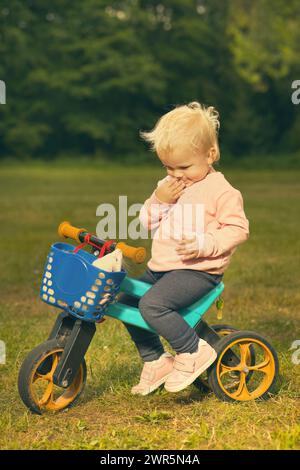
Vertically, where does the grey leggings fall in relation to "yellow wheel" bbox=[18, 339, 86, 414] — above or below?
above

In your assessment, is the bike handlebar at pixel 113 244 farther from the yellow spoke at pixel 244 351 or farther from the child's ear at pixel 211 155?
the yellow spoke at pixel 244 351

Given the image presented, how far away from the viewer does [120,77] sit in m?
49.8

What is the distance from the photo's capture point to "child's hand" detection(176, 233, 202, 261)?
397 centimetres

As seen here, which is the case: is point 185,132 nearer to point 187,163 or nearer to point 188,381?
point 187,163

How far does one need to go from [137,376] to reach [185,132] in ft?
5.18

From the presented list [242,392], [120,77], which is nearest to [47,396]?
[242,392]

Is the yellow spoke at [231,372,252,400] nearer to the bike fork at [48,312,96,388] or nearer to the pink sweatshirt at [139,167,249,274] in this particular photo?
the pink sweatshirt at [139,167,249,274]

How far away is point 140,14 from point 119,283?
157 feet

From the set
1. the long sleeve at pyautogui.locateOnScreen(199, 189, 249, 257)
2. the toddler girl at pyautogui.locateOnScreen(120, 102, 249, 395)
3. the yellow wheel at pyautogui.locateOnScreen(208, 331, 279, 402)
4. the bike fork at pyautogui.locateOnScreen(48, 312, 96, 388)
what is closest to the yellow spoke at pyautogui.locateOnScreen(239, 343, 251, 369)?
the yellow wheel at pyautogui.locateOnScreen(208, 331, 279, 402)

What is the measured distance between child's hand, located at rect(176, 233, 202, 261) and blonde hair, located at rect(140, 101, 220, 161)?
0.45 m

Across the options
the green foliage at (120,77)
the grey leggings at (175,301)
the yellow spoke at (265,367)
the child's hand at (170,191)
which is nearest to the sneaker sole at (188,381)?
the grey leggings at (175,301)

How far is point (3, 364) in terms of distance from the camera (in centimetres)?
528

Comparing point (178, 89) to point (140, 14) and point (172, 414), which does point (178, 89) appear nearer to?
point (140, 14)

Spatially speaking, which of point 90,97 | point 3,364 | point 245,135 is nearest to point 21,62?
point 90,97
